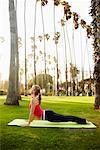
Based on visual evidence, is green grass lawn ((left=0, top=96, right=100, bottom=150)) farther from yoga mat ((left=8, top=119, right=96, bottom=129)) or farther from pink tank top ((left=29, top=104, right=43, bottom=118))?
pink tank top ((left=29, top=104, right=43, bottom=118))

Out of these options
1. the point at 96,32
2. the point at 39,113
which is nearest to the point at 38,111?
the point at 39,113

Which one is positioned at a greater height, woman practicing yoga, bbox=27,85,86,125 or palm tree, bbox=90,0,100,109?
palm tree, bbox=90,0,100,109

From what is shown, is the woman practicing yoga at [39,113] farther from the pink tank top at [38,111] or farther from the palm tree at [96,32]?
the palm tree at [96,32]

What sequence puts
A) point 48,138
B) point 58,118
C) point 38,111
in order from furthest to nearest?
1. point 58,118
2. point 38,111
3. point 48,138

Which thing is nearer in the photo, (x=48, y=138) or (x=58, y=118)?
(x=48, y=138)

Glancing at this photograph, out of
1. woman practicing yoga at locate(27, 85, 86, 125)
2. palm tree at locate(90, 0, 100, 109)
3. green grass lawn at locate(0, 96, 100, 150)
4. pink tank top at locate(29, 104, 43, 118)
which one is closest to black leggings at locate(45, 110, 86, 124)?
woman practicing yoga at locate(27, 85, 86, 125)

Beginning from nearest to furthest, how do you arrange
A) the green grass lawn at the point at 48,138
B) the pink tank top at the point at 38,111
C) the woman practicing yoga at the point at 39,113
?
the green grass lawn at the point at 48,138 → the woman practicing yoga at the point at 39,113 → the pink tank top at the point at 38,111

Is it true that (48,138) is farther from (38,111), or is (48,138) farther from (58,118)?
(58,118)

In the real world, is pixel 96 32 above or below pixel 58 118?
above

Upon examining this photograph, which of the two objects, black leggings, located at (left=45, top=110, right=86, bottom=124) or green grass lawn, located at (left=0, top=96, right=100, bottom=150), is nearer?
green grass lawn, located at (left=0, top=96, right=100, bottom=150)

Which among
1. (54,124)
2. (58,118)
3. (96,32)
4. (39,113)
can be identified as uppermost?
(96,32)

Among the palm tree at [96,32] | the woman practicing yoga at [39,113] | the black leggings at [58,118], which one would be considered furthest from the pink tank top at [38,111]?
the palm tree at [96,32]

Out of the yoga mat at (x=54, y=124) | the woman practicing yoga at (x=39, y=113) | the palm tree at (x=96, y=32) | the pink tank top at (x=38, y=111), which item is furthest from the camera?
the palm tree at (x=96, y=32)

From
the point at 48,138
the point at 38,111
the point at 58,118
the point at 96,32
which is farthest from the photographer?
the point at 96,32
